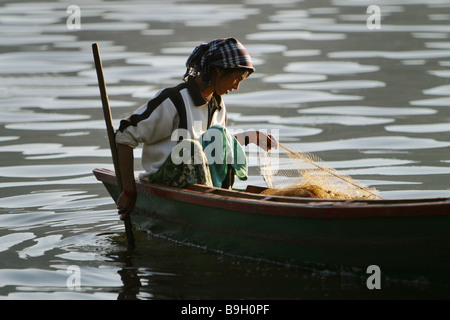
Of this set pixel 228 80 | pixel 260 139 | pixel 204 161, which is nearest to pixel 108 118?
pixel 204 161

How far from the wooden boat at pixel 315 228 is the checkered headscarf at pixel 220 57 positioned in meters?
0.77

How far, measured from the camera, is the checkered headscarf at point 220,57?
585 centimetres

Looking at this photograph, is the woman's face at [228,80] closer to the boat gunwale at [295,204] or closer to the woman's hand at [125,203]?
the boat gunwale at [295,204]

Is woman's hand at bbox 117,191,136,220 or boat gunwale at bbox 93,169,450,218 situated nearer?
boat gunwale at bbox 93,169,450,218

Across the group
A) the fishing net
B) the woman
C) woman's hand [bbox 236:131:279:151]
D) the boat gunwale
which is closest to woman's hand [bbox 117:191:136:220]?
the woman

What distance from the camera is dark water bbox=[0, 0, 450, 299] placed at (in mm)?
5793

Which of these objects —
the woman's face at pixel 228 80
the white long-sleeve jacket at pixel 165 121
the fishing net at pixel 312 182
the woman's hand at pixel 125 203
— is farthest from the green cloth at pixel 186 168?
the fishing net at pixel 312 182

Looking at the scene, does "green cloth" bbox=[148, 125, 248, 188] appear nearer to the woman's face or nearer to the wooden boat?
the wooden boat

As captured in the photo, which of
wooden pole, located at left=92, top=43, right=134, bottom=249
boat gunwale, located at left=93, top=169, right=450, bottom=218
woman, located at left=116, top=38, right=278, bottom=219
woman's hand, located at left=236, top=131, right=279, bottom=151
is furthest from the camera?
woman's hand, located at left=236, top=131, right=279, bottom=151

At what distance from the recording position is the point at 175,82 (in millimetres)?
12688

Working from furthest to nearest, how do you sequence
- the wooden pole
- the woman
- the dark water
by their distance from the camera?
the wooden pole
the woman
the dark water

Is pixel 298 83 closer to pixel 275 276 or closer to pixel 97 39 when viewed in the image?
pixel 97 39

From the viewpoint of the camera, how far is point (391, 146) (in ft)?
30.9
